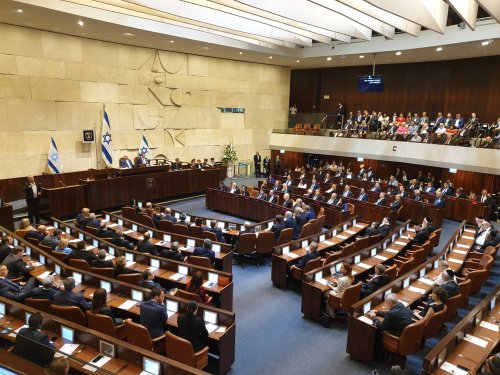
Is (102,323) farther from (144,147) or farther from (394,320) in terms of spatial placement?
(144,147)

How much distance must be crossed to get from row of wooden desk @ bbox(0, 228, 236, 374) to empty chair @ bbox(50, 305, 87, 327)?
0.65m

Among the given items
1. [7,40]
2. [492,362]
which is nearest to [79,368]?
[492,362]

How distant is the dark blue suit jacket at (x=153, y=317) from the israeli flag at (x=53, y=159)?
11.5 metres

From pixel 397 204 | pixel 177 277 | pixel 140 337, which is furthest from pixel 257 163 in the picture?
pixel 140 337

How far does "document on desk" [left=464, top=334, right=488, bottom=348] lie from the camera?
5051mm

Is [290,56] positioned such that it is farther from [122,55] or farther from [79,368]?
[79,368]

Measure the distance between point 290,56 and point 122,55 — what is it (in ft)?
27.4

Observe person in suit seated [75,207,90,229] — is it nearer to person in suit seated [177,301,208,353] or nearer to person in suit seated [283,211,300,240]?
person in suit seated [283,211,300,240]

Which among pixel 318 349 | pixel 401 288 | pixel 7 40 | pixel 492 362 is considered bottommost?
pixel 318 349

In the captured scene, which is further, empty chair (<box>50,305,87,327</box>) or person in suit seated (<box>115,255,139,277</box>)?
person in suit seated (<box>115,255,139,277</box>)

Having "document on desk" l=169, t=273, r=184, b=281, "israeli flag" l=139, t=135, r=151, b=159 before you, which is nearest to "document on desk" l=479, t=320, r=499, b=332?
"document on desk" l=169, t=273, r=184, b=281

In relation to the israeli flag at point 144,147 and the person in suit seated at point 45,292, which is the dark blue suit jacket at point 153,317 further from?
the israeli flag at point 144,147

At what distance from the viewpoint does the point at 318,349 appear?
6.06 meters

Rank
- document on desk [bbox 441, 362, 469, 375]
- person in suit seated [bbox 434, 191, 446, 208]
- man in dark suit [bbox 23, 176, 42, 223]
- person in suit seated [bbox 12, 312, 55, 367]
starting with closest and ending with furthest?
1. person in suit seated [bbox 12, 312, 55, 367]
2. document on desk [bbox 441, 362, 469, 375]
3. man in dark suit [bbox 23, 176, 42, 223]
4. person in suit seated [bbox 434, 191, 446, 208]
